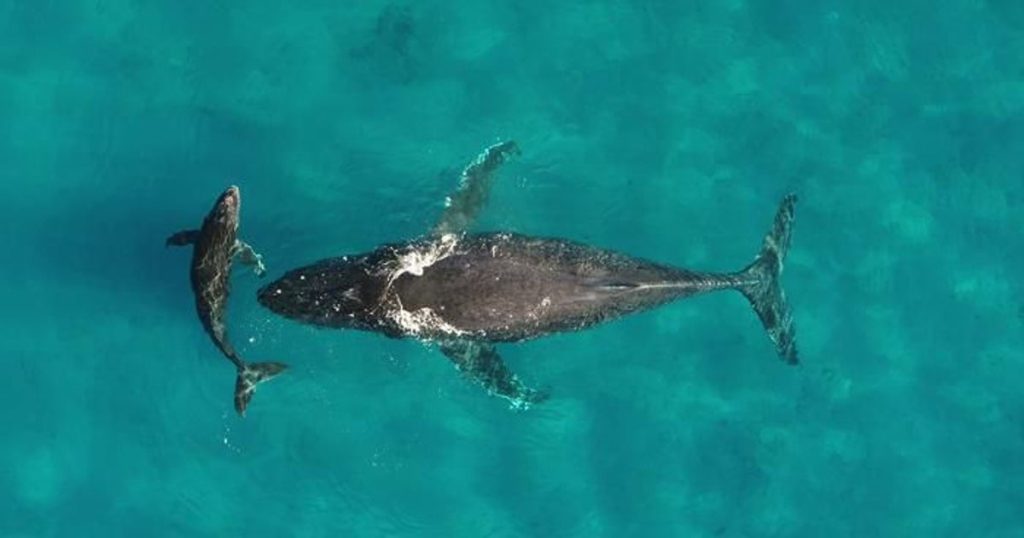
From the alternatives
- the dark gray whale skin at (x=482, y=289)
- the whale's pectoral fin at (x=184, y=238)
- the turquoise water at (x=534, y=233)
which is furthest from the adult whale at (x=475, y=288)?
the turquoise water at (x=534, y=233)

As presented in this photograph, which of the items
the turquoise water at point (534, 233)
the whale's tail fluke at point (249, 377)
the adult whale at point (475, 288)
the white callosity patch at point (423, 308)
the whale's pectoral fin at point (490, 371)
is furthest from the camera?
the turquoise water at point (534, 233)

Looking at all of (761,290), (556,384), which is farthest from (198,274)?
(761,290)

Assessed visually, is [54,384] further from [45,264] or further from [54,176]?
[54,176]

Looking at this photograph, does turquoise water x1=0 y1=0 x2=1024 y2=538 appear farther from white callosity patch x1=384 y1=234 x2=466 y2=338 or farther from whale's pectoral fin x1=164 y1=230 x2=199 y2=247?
white callosity patch x1=384 y1=234 x2=466 y2=338

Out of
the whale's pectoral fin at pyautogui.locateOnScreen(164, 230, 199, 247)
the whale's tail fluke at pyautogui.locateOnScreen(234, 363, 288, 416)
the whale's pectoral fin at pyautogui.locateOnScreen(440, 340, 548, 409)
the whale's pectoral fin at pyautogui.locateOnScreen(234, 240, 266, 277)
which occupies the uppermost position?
the whale's pectoral fin at pyautogui.locateOnScreen(440, 340, 548, 409)

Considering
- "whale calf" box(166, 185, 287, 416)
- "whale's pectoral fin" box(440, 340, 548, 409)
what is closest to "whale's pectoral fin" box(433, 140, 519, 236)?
"whale's pectoral fin" box(440, 340, 548, 409)

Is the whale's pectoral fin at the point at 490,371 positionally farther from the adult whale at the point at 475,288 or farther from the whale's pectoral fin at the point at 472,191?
the whale's pectoral fin at the point at 472,191

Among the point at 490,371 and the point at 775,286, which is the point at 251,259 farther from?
the point at 775,286
